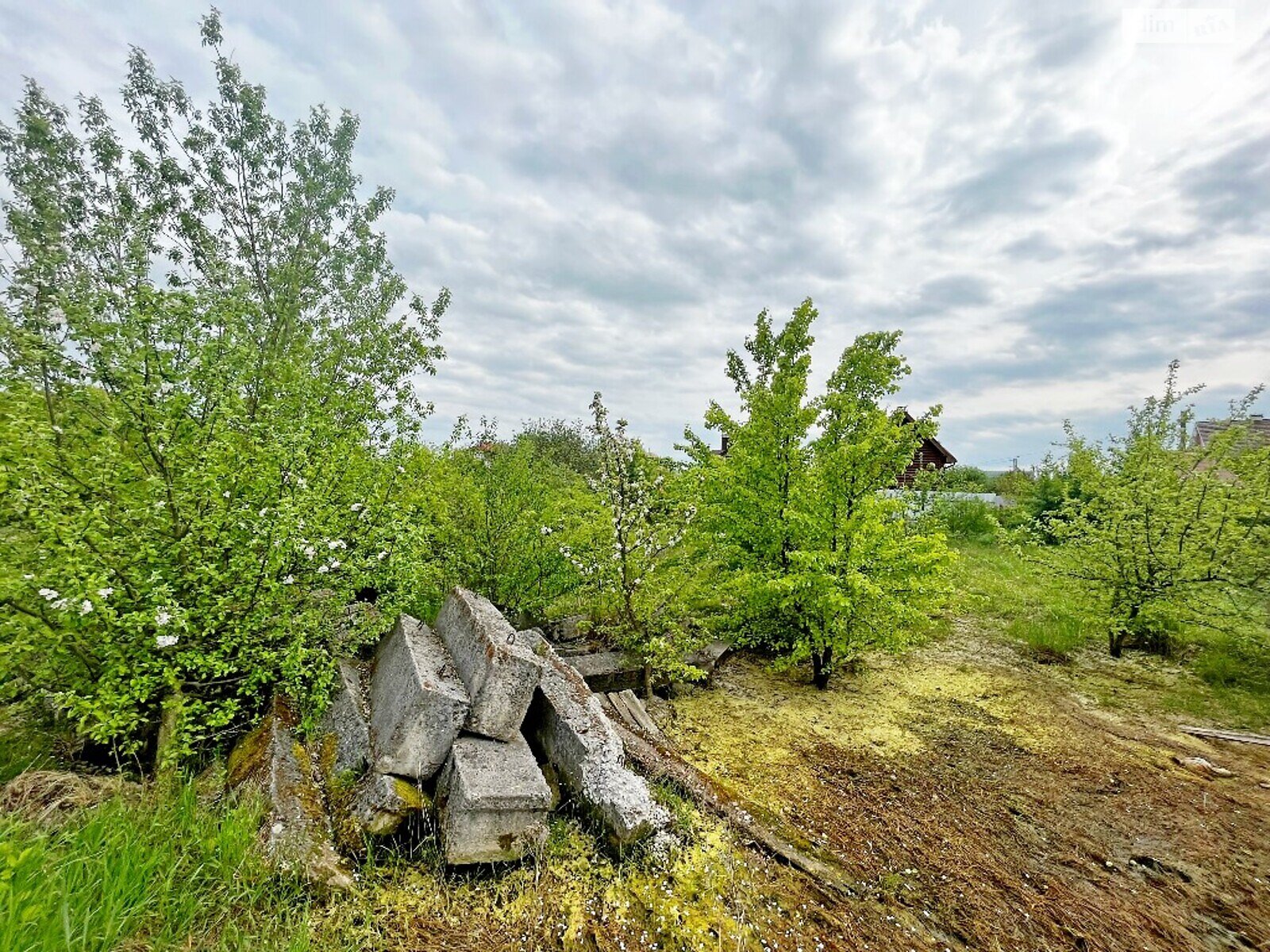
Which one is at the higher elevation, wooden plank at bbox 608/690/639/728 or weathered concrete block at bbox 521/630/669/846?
A: weathered concrete block at bbox 521/630/669/846

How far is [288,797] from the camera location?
2.59 metres

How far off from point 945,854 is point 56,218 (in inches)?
417

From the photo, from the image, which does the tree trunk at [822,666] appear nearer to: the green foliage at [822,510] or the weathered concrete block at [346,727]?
the green foliage at [822,510]

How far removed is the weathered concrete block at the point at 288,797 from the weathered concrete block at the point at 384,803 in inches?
6.3

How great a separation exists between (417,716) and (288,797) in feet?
2.14

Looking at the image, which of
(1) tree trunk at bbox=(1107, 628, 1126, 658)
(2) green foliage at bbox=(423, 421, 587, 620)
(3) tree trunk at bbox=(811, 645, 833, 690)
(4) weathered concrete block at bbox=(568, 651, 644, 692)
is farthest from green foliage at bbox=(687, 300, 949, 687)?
(1) tree trunk at bbox=(1107, 628, 1126, 658)

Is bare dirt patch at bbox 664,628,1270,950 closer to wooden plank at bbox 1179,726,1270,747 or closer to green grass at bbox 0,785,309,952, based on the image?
wooden plank at bbox 1179,726,1270,747

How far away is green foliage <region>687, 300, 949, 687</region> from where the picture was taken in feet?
16.9

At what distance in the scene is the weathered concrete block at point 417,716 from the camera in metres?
2.85

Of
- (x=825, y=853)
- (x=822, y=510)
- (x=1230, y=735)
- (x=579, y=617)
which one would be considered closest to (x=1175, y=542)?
(x=1230, y=735)

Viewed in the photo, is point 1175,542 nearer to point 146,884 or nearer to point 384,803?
point 384,803

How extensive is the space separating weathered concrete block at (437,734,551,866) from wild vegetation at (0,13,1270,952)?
0.14 meters

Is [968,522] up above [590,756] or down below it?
above

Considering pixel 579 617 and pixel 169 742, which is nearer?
pixel 169 742
